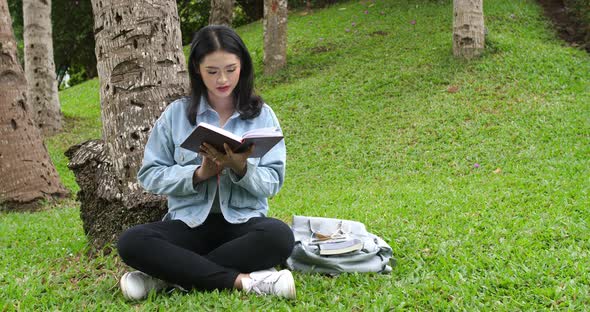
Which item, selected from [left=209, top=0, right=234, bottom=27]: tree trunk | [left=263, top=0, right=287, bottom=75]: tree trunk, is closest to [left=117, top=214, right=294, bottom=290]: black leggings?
[left=263, top=0, right=287, bottom=75]: tree trunk

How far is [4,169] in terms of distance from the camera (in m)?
6.63

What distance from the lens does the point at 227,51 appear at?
3.31m

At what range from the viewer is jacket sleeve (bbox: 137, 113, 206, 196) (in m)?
3.24

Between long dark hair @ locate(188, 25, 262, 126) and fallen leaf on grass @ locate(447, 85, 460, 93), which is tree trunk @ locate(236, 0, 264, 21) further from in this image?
long dark hair @ locate(188, 25, 262, 126)

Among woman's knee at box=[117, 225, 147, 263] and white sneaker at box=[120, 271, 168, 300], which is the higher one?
woman's knee at box=[117, 225, 147, 263]

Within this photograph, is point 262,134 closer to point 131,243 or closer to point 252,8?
point 131,243

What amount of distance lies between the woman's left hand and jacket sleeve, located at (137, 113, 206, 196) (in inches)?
10.5

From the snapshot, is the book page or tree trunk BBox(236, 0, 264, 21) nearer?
the book page

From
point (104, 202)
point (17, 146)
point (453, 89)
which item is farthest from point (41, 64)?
point (104, 202)

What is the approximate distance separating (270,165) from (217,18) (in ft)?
29.9

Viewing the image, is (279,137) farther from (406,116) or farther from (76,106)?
(76,106)

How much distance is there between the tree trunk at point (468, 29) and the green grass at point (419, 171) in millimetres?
222

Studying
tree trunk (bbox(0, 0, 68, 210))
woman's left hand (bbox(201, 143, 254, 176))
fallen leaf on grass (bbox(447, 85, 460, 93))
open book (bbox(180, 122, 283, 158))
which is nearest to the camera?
open book (bbox(180, 122, 283, 158))

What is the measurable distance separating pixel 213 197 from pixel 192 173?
0.22 metres
